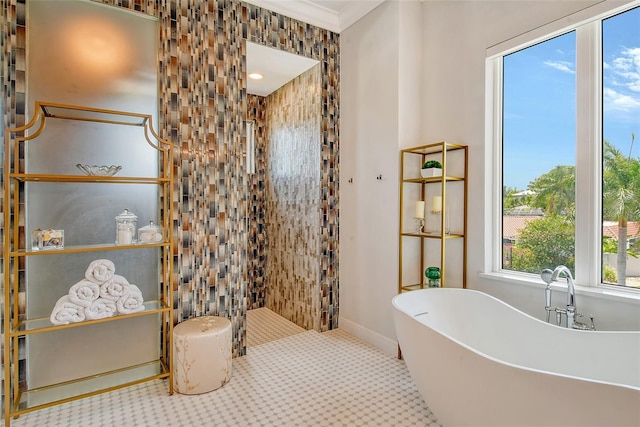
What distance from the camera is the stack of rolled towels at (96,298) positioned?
1978 mm

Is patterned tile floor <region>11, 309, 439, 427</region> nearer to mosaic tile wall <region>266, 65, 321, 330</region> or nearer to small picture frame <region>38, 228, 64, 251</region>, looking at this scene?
mosaic tile wall <region>266, 65, 321, 330</region>

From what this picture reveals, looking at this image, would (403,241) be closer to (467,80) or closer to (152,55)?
(467,80)

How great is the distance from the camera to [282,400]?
216 centimetres

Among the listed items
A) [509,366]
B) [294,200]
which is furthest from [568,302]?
[294,200]

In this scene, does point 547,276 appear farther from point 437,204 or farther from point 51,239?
point 51,239

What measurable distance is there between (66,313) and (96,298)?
16 centimetres

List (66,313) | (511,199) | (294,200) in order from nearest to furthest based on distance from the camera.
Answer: (66,313) < (511,199) < (294,200)

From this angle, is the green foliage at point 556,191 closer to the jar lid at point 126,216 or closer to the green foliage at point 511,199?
the green foliage at point 511,199

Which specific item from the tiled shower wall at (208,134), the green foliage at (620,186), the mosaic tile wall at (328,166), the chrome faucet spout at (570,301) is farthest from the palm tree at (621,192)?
the tiled shower wall at (208,134)

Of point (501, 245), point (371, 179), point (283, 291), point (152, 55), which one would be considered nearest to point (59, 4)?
point (152, 55)

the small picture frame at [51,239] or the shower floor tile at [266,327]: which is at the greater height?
the small picture frame at [51,239]

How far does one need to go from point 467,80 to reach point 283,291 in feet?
9.13

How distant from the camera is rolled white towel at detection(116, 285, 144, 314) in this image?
212 centimetres

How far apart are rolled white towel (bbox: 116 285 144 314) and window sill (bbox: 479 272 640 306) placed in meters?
2.36
